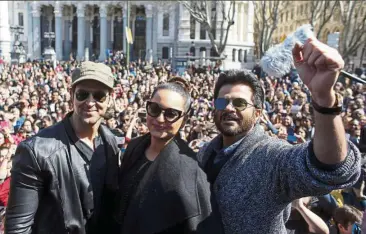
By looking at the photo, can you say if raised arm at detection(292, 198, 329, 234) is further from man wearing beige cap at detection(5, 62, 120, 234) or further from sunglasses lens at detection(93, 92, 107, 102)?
sunglasses lens at detection(93, 92, 107, 102)

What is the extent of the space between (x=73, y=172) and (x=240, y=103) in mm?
1006

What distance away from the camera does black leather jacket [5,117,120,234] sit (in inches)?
77.7

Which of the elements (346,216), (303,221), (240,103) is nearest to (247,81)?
(240,103)

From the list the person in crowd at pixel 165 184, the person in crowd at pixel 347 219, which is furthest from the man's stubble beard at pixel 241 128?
the person in crowd at pixel 347 219

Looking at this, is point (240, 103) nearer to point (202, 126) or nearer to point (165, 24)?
point (202, 126)

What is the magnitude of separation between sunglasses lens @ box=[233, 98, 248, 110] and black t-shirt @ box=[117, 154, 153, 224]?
60 cm

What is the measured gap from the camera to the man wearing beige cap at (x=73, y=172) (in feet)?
6.51

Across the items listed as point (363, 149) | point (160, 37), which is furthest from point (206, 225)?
point (160, 37)

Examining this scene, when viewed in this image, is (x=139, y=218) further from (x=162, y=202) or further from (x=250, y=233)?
(x=250, y=233)

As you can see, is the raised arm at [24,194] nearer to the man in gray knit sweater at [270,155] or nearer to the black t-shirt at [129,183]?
the black t-shirt at [129,183]

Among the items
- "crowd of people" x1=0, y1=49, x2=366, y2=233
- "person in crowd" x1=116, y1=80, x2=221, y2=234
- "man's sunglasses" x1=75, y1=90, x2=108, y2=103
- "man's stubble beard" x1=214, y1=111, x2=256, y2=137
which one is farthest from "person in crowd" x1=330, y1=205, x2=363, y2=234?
"man's sunglasses" x1=75, y1=90, x2=108, y2=103

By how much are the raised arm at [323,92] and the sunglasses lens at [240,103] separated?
758mm

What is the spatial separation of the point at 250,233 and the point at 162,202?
494mm

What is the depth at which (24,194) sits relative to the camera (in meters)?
1.96
